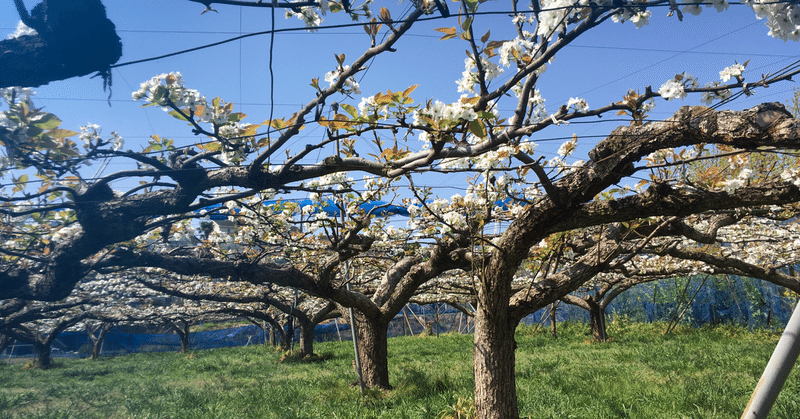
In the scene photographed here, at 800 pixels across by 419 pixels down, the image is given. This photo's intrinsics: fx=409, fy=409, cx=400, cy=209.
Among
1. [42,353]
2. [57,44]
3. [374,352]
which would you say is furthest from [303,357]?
[57,44]

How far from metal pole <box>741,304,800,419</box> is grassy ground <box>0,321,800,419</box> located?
2.33 metres

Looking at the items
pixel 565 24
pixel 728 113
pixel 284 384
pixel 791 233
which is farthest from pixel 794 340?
pixel 284 384

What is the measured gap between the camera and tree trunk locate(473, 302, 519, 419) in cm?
350

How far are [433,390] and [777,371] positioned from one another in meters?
4.00

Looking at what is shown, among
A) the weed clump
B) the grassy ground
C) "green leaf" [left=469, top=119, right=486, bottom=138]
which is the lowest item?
the weed clump

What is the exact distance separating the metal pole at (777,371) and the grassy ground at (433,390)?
7.65 feet

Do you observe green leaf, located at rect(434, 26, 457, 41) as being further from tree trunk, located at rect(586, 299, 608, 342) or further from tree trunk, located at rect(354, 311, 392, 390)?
tree trunk, located at rect(586, 299, 608, 342)

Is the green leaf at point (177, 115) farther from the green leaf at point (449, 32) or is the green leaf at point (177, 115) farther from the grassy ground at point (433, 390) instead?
the grassy ground at point (433, 390)

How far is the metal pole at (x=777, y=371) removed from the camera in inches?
69.6

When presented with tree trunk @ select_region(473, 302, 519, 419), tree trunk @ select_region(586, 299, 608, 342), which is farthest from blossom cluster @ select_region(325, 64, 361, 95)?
tree trunk @ select_region(586, 299, 608, 342)

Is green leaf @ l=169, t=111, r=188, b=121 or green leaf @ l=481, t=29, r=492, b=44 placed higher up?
green leaf @ l=481, t=29, r=492, b=44

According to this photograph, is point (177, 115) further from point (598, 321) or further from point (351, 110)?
point (598, 321)

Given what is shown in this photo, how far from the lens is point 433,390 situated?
5246 mm

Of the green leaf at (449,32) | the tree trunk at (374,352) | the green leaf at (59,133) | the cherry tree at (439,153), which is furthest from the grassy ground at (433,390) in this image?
the green leaf at (449,32)
